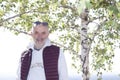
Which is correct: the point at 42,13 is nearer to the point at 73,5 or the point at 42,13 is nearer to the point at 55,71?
the point at 73,5

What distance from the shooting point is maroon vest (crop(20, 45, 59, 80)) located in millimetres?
5875

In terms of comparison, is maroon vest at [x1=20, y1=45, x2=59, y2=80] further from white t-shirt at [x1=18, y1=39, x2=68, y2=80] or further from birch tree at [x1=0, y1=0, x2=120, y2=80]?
birch tree at [x1=0, y1=0, x2=120, y2=80]

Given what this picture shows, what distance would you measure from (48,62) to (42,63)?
10cm

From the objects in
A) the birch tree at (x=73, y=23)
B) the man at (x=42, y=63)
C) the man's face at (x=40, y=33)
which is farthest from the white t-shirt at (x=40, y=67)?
the birch tree at (x=73, y=23)

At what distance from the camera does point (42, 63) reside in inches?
234

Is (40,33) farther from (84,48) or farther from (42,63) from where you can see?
(84,48)

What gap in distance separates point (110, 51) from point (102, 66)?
0.97 metres

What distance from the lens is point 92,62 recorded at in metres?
20.3

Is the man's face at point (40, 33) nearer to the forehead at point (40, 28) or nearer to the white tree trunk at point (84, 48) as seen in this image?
the forehead at point (40, 28)

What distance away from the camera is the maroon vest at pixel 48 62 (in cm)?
588

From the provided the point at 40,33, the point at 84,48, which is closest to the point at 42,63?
the point at 40,33

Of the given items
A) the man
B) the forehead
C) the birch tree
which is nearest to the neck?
the man

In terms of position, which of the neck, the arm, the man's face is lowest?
the arm

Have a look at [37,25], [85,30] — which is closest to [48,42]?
[37,25]
